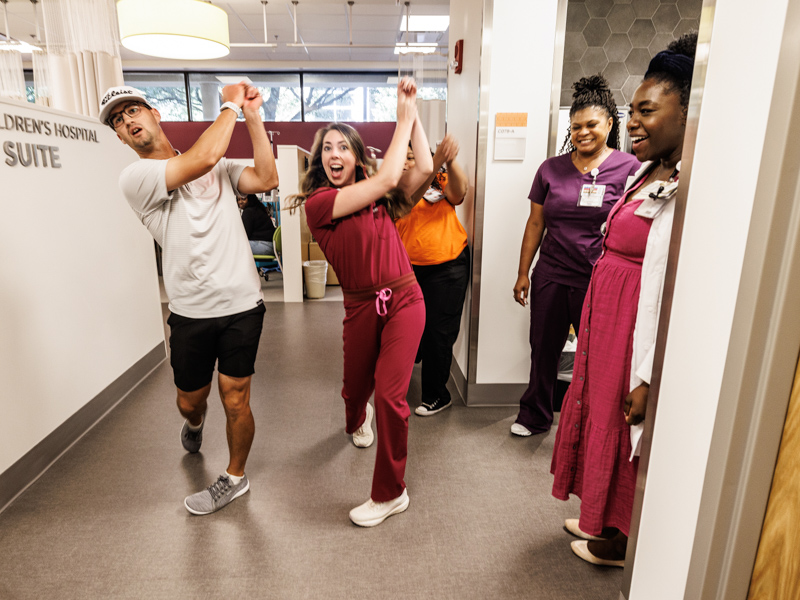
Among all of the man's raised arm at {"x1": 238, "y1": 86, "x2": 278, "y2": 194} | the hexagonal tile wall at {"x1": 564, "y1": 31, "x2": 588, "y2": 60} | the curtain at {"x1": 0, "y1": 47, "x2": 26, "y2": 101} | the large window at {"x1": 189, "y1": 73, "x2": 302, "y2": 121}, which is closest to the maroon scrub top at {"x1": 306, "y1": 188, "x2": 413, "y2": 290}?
the man's raised arm at {"x1": 238, "y1": 86, "x2": 278, "y2": 194}

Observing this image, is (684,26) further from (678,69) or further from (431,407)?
(431,407)

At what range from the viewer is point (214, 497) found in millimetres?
1971

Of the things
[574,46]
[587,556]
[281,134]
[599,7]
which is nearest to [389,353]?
[587,556]

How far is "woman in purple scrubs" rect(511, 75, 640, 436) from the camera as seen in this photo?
2156 millimetres

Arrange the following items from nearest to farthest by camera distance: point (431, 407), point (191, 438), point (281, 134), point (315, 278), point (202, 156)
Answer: point (202, 156)
point (191, 438)
point (431, 407)
point (315, 278)
point (281, 134)

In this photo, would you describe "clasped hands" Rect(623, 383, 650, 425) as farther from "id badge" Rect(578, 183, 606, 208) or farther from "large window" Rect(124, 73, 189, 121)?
"large window" Rect(124, 73, 189, 121)

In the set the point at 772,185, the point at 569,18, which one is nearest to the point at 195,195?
the point at 772,185

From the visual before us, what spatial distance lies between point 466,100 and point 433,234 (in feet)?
2.75

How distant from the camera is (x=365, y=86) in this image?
921cm

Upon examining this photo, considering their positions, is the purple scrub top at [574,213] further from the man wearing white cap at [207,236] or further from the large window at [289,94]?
the large window at [289,94]

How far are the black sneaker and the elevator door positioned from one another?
2.04 m

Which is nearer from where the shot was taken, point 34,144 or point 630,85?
point 34,144

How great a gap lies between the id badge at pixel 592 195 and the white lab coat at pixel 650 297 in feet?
2.99

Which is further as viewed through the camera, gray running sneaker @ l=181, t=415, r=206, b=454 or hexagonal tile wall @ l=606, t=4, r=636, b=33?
hexagonal tile wall @ l=606, t=4, r=636, b=33
